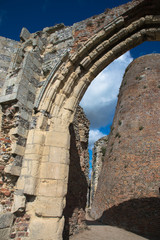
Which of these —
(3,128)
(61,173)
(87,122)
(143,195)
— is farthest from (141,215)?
(3,128)

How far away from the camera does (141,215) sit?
9516 mm

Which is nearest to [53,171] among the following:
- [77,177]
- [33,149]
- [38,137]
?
[33,149]

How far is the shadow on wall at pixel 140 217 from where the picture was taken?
29.6 feet

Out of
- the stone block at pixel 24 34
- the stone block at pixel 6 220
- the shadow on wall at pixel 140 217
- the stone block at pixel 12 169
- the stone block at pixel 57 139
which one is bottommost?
the shadow on wall at pixel 140 217

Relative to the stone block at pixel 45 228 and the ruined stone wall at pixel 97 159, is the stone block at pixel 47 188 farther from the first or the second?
the ruined stone wall at pixel 97 159

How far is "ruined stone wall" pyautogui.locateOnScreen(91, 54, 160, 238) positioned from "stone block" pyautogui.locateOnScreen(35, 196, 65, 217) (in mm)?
7727

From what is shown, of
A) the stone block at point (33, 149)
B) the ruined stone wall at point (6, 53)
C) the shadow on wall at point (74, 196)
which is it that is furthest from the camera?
the shadow on wall at point (74, 196)

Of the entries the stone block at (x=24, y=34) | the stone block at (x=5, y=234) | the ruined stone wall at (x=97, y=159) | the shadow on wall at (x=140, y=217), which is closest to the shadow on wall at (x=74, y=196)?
the stone block at (x=5, y=234)

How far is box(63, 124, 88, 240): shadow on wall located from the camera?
5829 mm

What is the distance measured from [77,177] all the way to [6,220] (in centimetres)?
387

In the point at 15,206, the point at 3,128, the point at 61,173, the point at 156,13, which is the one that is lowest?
the point at 15,206

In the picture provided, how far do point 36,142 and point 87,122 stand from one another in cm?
496

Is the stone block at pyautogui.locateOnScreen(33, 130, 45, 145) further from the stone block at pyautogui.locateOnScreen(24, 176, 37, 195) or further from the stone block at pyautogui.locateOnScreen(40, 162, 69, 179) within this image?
the stone block at pyautogui.locateOnScreen(24, 176, 37, 195)

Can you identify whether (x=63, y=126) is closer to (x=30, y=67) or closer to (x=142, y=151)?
(x=30, y=67)
